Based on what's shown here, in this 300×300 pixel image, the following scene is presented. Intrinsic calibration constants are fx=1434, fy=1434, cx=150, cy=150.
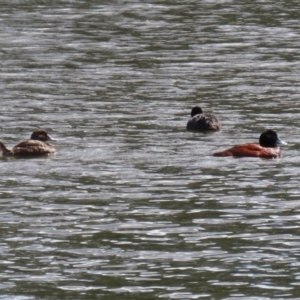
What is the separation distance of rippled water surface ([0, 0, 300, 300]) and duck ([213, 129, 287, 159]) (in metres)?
0.18

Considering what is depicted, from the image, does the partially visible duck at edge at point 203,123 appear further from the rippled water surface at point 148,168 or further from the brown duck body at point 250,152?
the brown duck body at point 250,152

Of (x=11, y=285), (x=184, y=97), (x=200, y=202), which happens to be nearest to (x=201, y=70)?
(x=184, y=97)

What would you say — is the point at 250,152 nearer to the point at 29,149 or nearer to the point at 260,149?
the point at 260,149

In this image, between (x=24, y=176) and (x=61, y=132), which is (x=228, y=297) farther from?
(x=61, y=132)

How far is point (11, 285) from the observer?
1517 centimetres

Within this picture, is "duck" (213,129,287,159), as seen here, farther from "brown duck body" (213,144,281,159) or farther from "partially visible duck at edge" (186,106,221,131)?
"partially visible duck at edge" (186,106,221,131)

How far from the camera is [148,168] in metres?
22.3

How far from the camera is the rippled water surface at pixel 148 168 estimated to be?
51.5 ft

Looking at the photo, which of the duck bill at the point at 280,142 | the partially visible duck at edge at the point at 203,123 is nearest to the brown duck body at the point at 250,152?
the duck bill at the point at 280,142

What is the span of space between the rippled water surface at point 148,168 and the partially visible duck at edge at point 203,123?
0.81 ft

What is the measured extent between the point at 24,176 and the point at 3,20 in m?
25.8

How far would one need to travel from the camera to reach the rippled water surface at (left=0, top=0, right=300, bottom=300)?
1569 cm

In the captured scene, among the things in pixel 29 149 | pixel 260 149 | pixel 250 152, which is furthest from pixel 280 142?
pixel 29 149

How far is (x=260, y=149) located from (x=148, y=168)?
223 cm
